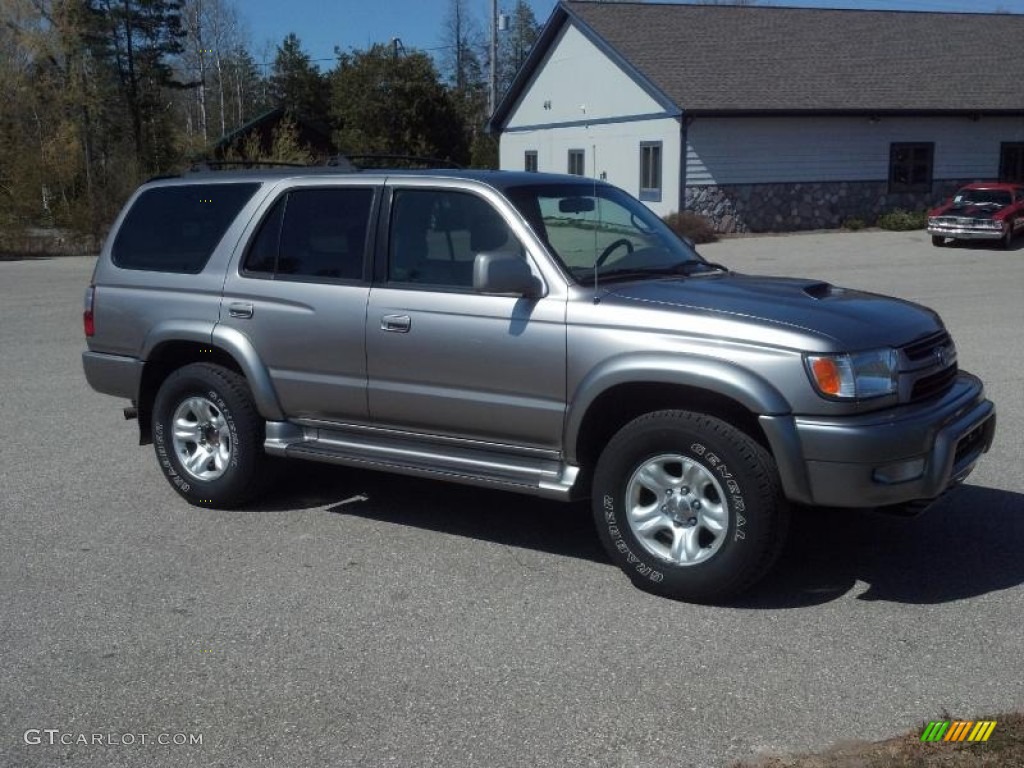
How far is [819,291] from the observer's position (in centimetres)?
577

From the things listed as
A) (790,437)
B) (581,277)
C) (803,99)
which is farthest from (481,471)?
(803,99)

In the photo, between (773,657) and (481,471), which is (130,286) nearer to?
(481,471)

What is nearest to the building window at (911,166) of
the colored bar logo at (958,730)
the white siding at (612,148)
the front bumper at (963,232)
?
the front bumper at (963,232)

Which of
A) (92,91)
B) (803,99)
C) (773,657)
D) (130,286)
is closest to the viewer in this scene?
(773,657)

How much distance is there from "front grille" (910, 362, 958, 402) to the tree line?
2485 centimetres

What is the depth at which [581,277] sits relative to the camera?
226 inches

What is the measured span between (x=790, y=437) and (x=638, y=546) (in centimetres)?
90

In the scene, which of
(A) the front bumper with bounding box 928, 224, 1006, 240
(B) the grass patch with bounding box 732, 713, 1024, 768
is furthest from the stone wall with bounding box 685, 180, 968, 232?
(B) the grass patch with bounding box 732, 713, 1024, 768

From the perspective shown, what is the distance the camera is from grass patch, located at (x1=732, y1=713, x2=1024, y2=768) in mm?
3768

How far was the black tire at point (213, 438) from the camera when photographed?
6715mm

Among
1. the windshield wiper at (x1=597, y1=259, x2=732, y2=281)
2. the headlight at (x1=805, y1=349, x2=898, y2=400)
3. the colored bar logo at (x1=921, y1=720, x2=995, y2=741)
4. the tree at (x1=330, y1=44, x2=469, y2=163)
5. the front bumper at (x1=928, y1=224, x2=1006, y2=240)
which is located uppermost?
the tree at (x1=330, y1=44, x2=469, y2=163)

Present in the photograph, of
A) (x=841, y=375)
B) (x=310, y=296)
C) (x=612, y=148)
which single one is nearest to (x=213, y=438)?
(x=310, y=296)

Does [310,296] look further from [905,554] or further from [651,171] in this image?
[651,171]

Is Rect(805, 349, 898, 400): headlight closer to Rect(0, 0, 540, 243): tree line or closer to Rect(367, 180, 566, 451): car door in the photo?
Rect(367, 180, 566, 451): car door
